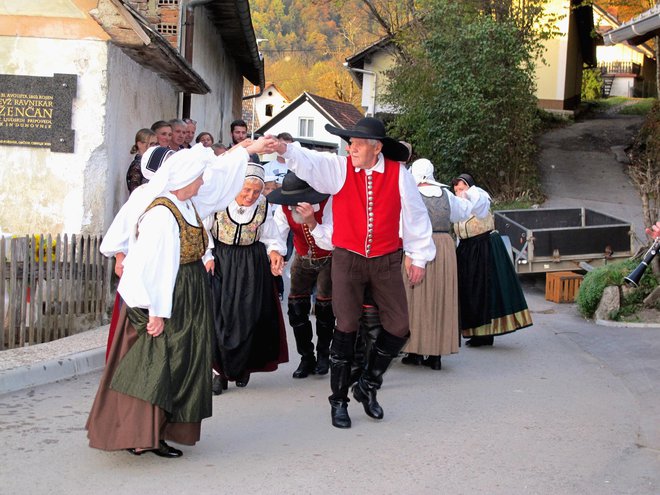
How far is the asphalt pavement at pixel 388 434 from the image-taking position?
5102mm

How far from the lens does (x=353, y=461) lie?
5504mm

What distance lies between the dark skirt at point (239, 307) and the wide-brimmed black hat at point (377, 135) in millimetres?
1371

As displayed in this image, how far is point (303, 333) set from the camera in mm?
7941

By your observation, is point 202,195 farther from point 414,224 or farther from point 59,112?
point 59,112

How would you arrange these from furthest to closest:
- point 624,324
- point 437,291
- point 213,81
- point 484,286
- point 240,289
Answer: point 213,81 → point 624,324 → point 484,286 → point 437,291 → point 240,289

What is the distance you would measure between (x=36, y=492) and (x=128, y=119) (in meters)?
6.89

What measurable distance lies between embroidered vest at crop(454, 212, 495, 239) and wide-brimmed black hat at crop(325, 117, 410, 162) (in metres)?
3.29

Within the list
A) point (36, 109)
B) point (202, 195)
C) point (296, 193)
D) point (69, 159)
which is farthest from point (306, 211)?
point (36, 109)

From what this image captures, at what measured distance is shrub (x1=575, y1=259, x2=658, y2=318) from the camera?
11.5 m

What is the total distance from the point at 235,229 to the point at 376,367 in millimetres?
1571

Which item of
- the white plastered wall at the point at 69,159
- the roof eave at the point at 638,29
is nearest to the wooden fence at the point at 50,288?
the white plastered wall at the point at 69,159

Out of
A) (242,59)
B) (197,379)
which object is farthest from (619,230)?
(242,59)

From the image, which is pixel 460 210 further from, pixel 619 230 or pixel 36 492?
pixel 619 230

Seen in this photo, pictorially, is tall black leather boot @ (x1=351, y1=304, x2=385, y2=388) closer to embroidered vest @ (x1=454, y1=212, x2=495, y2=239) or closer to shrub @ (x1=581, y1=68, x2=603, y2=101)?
embroidered vest @ (x1=454, y1=212, x2=495, y2=239)
